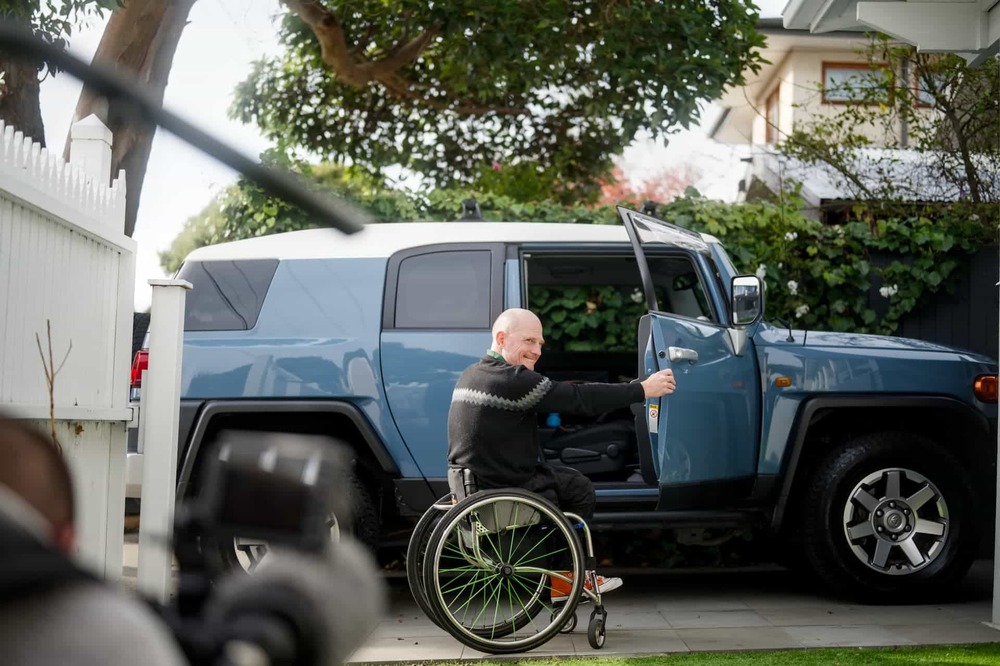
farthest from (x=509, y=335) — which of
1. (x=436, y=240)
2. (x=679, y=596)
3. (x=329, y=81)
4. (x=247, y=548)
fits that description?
(x=329, y=81)

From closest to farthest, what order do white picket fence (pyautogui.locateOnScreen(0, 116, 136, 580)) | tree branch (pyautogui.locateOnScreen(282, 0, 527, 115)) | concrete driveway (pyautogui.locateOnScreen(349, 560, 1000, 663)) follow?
white picket fence (pyautogui.locateOnScreen(0, 116, 136, 580))
concrete driveway (pyautogui.locateOnScreen(349, 560, 1000, 663))
tree branch (pyautogui.locateOnScreen(282, 0, 527, 115))

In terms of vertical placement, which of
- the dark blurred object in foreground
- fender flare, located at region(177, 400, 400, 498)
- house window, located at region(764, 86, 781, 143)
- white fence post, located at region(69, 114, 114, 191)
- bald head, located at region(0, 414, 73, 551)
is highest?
house window, located at region(764, 86, 781, 143)

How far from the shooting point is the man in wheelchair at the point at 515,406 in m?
4.64

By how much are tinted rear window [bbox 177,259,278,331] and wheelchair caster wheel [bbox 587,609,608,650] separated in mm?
2357

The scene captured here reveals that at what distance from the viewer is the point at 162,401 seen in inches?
193

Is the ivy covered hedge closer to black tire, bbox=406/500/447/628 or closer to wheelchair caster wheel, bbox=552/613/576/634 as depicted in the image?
wheelchair caster wheel, bbox=552/613/576/634

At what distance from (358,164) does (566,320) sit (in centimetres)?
687

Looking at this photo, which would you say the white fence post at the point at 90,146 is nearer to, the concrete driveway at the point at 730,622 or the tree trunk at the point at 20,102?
the concrete driveway at the point at 730,622

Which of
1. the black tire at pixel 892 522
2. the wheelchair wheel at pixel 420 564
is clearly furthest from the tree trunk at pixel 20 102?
the black tire at pixel 892 522

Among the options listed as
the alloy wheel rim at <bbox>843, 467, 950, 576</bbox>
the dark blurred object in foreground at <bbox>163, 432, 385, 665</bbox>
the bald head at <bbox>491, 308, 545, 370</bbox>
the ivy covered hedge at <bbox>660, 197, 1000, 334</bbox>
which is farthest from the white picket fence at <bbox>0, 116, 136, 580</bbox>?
the ivy covered hedge at <bbox>660, 197, 1000, 334</bbox>

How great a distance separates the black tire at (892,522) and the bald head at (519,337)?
2024mm

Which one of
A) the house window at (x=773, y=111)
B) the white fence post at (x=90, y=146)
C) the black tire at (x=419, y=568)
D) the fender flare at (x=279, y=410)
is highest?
the house window at (x=773, y=111)

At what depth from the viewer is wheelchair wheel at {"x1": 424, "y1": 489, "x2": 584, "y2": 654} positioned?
14.6ft

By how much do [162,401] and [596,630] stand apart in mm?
2181
